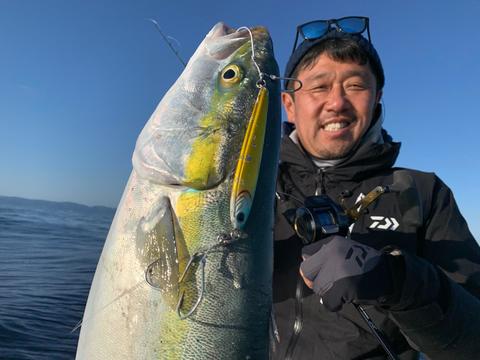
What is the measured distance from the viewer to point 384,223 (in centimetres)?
303

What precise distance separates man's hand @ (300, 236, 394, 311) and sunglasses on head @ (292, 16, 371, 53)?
2.16m

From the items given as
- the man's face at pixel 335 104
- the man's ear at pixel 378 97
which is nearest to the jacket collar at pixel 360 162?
the man's face at pixel 335 104

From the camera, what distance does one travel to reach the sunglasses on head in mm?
3672

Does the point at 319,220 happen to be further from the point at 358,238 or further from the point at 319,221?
the point at 358,238

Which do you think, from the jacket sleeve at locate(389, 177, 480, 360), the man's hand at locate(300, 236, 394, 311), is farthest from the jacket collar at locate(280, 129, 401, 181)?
the man's hand at locate(300, 236, 394, 311)

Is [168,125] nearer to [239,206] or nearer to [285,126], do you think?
[239,206]

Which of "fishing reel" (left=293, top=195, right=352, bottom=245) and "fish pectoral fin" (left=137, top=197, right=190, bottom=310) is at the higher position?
"fishing reel" (left=293, top=195, right=352, bottom=245)

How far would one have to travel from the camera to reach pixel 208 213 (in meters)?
1.83

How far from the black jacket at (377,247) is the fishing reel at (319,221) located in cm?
24

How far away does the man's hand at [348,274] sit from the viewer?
6.78 ft

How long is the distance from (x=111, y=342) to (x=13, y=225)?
108 ft

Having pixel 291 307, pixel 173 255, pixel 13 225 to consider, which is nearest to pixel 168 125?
pixel 173 255

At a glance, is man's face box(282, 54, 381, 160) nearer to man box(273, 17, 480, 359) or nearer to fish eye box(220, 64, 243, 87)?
man box(273, 17, 480, 359)

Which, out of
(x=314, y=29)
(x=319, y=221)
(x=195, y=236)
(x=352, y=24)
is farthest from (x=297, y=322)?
(x=352, y=24)
